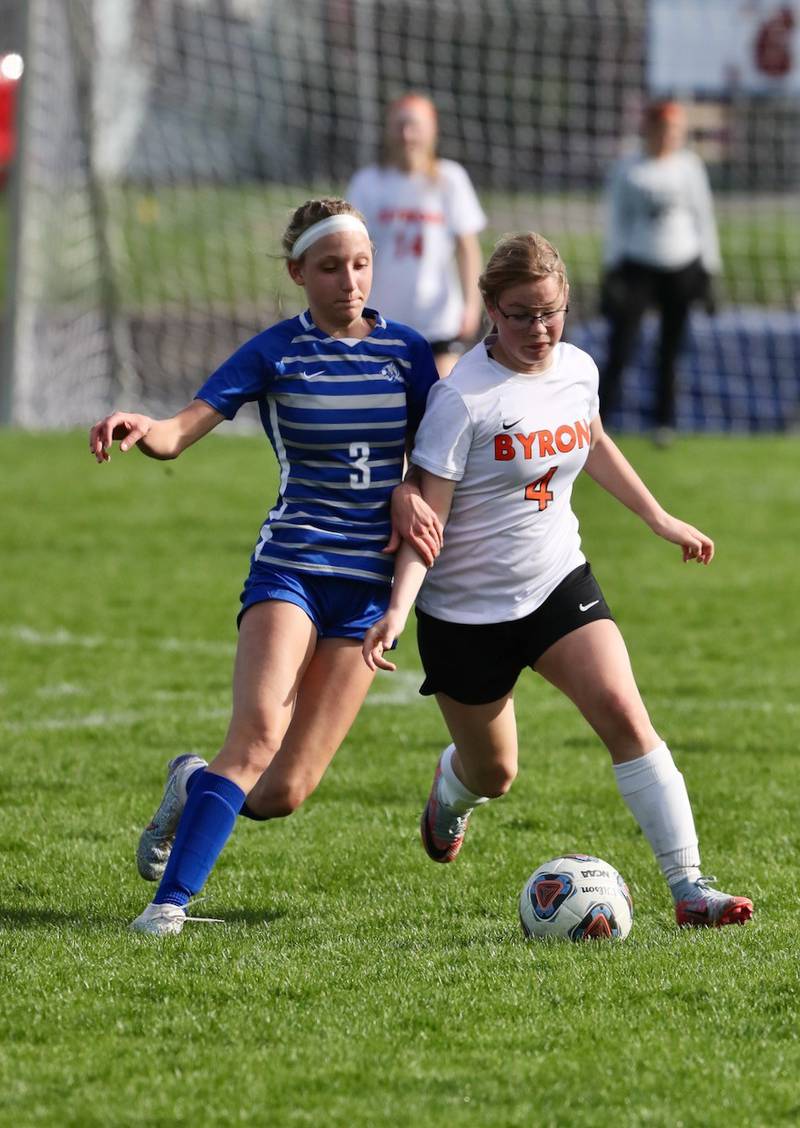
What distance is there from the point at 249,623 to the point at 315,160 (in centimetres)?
1427

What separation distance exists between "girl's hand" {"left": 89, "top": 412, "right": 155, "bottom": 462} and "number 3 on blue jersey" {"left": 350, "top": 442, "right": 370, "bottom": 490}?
1.75ft

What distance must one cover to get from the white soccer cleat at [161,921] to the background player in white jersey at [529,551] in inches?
34.9

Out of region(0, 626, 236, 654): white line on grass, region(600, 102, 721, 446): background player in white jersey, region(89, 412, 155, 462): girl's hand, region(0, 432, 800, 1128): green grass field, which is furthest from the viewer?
region(600, 102, 721, 446): background player in white jersey

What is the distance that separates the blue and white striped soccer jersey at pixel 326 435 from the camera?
4.73 m

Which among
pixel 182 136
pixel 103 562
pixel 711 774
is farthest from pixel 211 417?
pixel 182 136

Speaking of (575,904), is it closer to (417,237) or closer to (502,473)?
(502,473)

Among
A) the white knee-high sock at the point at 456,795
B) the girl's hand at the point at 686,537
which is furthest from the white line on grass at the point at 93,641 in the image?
the girl's hand at the point at 686,537

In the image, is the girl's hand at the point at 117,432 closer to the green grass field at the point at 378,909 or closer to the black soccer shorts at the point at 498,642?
the black soccer shorts at the point at 498,642

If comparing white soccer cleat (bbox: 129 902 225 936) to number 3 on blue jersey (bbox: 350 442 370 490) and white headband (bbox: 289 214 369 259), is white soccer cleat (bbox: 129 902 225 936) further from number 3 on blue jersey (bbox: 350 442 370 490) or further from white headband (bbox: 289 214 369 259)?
white headband (bbox: 289 214 369 259)

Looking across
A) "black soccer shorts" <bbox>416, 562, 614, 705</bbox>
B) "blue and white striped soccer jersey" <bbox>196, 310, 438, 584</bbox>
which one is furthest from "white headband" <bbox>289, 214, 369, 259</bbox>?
"black soccer shorts" <bbox>416, 562, 614, 705</bbox>

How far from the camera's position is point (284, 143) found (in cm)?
1808

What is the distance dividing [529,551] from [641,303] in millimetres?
9000

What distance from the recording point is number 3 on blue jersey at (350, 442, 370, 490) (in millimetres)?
4750

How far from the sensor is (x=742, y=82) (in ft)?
Result: 57.7
